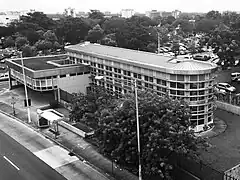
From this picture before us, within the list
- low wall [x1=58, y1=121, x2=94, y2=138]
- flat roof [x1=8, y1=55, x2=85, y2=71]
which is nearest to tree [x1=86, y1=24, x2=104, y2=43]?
flat roof [x1=8, y1=55, x2=85, y2=71]

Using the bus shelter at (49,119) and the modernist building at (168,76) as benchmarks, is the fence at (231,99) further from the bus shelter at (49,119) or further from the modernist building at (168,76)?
the bus shelter at (49,119)

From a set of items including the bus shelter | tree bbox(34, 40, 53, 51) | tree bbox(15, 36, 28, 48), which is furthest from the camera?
tree bbox(15, 36, 28, 48)

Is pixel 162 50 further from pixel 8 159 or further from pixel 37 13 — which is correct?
pixel 8 159

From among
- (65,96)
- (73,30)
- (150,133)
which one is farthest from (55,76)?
(73,30)

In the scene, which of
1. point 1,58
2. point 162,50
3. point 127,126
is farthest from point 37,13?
point 127,126

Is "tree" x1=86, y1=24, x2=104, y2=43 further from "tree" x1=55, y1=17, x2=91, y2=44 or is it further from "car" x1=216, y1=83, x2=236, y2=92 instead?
"car" x1=216, y1=83, x2=236, y2=92

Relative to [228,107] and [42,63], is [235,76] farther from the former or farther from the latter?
[42,63]
